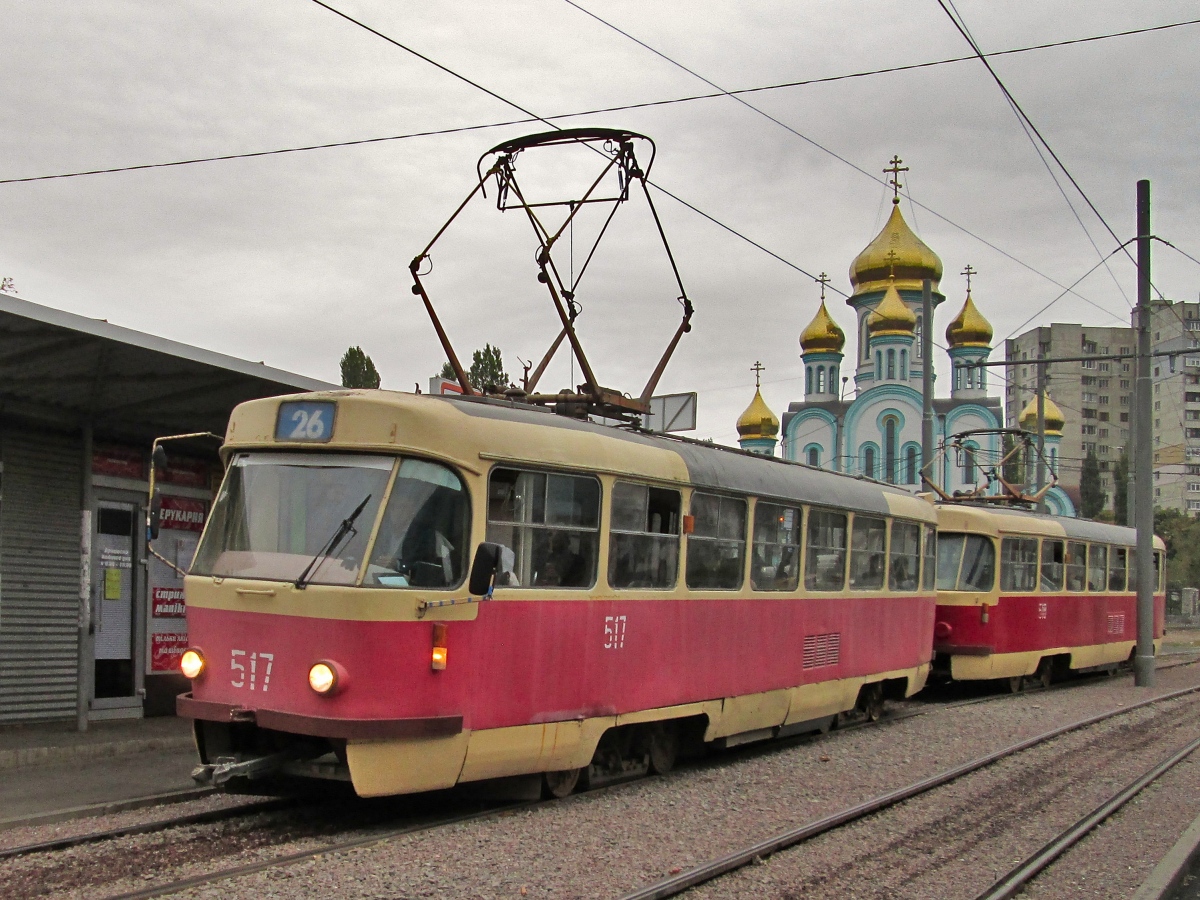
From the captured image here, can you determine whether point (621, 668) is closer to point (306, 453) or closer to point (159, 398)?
point (306, 453)

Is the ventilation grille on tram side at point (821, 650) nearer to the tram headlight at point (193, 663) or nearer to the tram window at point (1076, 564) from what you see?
the tram headlight at point (193, 663)

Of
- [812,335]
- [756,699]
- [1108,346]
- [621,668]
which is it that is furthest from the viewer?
[1108,346]

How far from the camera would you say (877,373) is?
5756cm

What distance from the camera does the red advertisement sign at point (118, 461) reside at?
40.1 feet

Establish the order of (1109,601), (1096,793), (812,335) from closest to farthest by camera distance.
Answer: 1. (1096,793)
2. (1109,601)
3. (812,335)

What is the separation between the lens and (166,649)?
1289 cm

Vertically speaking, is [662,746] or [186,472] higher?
[186,472]

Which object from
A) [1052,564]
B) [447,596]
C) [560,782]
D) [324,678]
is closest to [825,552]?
[560,782]

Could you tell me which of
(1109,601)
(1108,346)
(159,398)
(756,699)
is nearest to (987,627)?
(1109,601)

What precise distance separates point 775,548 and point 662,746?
2164mm

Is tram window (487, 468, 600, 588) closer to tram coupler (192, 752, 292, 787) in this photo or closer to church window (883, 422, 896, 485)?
tram coupler (192, 752, 292, 787)

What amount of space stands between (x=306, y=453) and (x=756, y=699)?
504 centimetres

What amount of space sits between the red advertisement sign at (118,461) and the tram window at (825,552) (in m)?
6.66

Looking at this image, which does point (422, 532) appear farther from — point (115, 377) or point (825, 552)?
point (825, 552)
